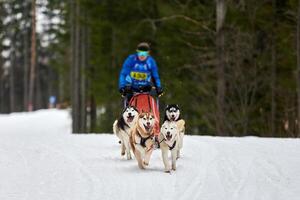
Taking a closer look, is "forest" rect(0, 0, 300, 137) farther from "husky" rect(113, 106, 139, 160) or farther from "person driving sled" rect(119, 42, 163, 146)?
"husky" rect(113, 106, 139, 160)

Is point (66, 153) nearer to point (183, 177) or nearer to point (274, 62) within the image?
point (183, 177)

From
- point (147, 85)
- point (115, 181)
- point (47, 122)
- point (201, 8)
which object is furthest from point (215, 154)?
point (47, 122)

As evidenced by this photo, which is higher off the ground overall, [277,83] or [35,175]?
[277,83]

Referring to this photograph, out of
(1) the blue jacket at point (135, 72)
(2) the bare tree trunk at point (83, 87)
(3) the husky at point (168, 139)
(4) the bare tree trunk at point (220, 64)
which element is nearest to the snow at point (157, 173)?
(3) the husky at point (168, 139)

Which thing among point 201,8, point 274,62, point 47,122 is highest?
point 201,8

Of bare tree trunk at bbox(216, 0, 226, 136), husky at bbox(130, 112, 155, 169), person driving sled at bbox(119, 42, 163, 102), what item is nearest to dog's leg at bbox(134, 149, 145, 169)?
husky at bbox(130, 112, 155, 169)

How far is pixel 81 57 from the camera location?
91.8ft

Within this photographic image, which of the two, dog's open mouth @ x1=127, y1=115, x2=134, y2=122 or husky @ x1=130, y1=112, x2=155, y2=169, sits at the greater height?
dog's open mouth @ x1=127, y1=115, x2=134, y2=122

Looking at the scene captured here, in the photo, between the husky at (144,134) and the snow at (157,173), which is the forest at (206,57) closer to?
the snow at (157,173)

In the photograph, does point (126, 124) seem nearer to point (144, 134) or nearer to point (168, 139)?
point (144, 134)

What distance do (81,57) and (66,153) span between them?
1682 cm

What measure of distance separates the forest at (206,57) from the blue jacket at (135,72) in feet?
23.5

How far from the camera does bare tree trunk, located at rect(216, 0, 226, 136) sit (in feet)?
62.9

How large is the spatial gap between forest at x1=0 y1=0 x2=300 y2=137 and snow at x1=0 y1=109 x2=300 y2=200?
6885mm
